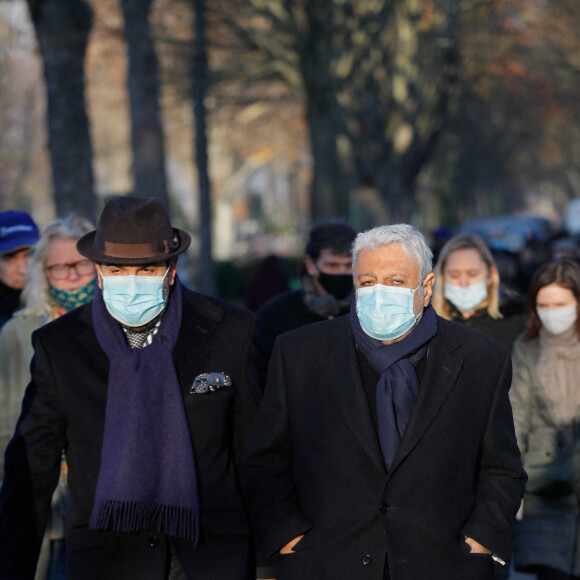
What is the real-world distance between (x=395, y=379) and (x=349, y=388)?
0.52 feet

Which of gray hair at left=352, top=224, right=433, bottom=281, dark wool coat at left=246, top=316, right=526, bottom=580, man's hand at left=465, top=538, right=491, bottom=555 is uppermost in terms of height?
gray hair at left=352, top=224, right=433, bottom=281

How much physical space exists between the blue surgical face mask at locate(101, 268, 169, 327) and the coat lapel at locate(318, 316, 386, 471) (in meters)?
0.61

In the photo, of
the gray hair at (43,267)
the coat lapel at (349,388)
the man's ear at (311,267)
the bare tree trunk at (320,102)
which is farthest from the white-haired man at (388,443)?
the bare tree trunk at (320,102)

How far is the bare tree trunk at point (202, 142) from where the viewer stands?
677 inches

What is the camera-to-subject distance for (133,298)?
160 inches

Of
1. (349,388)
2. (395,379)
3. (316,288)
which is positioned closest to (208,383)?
(349,388)

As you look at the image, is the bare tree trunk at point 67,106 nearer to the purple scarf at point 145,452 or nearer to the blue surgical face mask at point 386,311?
the purple scarf at point 145,452

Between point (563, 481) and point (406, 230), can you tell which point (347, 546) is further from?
point (563, 481)

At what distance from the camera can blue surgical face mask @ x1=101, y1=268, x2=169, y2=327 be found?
407cm

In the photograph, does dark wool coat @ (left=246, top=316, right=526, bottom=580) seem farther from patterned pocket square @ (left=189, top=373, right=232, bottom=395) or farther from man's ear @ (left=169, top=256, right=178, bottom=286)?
man's ear @ (left=169, top=256, right=178, bottom=286)

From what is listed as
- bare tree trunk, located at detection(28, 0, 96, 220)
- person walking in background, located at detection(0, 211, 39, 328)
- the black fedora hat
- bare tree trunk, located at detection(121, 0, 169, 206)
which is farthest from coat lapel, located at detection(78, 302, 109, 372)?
bare tree trunk, located at detection(121, 0, 169, 206)

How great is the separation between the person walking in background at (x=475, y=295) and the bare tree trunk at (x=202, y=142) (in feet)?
35.5

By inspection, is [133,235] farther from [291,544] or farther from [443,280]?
[443,280]

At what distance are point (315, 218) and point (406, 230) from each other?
18583 mm
